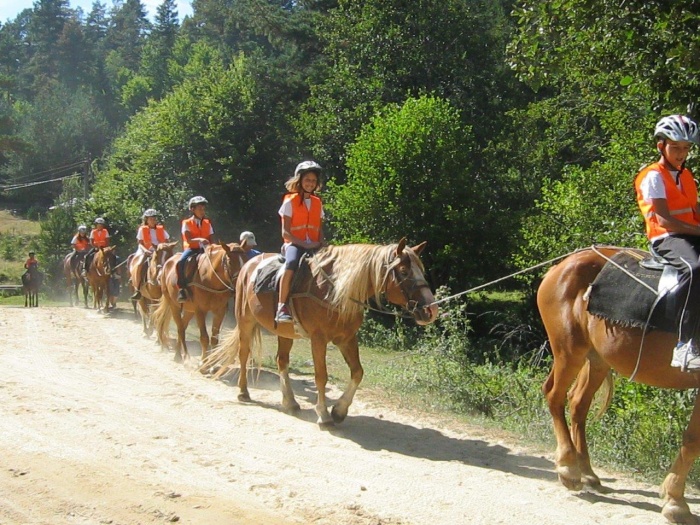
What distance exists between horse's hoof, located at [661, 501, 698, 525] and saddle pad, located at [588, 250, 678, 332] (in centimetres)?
142

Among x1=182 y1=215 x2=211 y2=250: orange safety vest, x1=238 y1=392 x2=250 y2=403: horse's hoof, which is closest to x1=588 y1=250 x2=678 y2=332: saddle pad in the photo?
x1=238 y1=392 x2=250 y2=403: horse's hoof

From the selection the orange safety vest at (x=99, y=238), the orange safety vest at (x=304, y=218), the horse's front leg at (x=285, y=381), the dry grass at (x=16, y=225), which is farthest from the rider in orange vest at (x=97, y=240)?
the dry grass at (x=16, y=225)

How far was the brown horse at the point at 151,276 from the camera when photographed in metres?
17.4

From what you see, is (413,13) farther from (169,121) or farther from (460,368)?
(460,368)

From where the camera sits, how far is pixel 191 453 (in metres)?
7.91

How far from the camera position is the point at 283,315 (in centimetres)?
949

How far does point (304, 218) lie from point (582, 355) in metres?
4.28

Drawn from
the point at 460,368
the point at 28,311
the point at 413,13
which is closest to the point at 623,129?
the point at 460,368

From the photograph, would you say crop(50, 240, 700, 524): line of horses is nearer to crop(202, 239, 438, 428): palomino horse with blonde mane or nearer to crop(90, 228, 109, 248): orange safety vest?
crop(202, 239, 438, 428): palomino horse with blonde mane

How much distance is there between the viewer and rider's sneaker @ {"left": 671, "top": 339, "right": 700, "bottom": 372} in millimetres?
5816

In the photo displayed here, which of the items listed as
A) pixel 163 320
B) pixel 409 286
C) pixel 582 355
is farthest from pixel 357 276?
pixel 163 320

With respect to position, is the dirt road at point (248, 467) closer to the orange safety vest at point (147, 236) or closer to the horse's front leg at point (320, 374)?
the horse's front leg at point (320, 374)

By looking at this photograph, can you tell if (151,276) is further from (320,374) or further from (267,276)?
(320,374)

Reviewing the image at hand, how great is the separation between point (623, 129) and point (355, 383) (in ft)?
31.0
